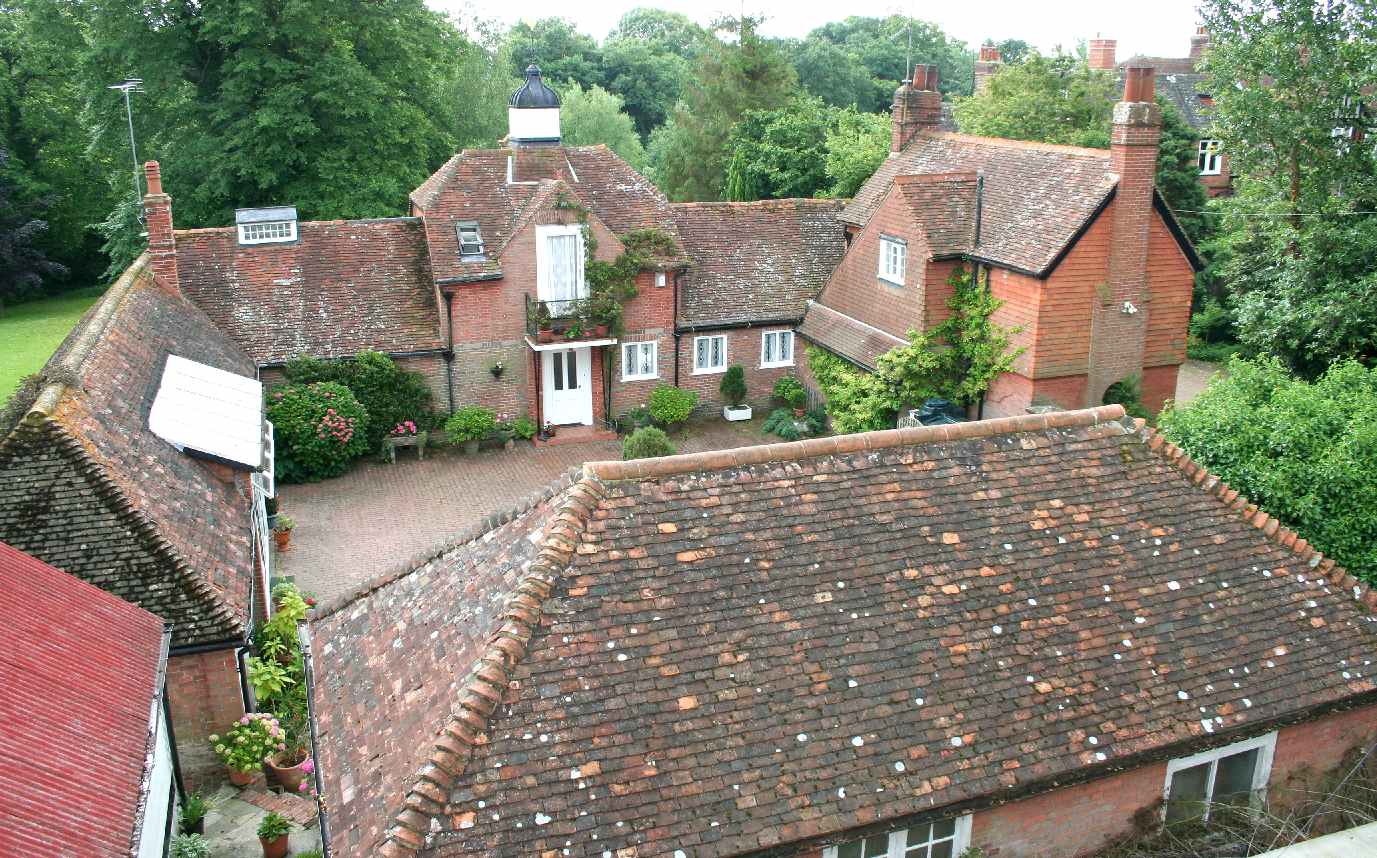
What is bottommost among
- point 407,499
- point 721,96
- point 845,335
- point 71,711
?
point 407,499

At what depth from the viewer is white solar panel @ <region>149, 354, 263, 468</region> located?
1916cm

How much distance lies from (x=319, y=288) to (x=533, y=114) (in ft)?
24.6

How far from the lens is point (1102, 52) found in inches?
1785

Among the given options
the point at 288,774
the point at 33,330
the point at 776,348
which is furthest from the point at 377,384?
the point at 33,330

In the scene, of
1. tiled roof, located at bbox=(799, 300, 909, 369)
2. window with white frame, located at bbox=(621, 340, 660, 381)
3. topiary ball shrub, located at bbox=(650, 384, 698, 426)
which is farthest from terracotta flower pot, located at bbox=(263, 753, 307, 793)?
tiled roof, located at bbox=(799, 300, 909, 369)

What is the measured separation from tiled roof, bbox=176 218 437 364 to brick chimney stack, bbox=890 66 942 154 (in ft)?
46.3

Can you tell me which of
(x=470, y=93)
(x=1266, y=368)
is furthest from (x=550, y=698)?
(x=470, y=93)

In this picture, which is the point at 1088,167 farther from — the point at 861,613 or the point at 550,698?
the point at 550,698

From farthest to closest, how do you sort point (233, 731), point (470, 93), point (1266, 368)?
point (470, 93)
point (1266, 368)
point (233, 731)

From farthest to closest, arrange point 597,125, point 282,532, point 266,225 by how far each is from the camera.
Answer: point 597,125, point 266,225, point 282,532

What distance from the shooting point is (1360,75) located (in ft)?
85.0

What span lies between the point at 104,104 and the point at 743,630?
104 feet

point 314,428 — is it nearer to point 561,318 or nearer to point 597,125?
point 561,318

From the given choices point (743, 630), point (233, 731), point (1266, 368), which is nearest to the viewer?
point (743, 630)
